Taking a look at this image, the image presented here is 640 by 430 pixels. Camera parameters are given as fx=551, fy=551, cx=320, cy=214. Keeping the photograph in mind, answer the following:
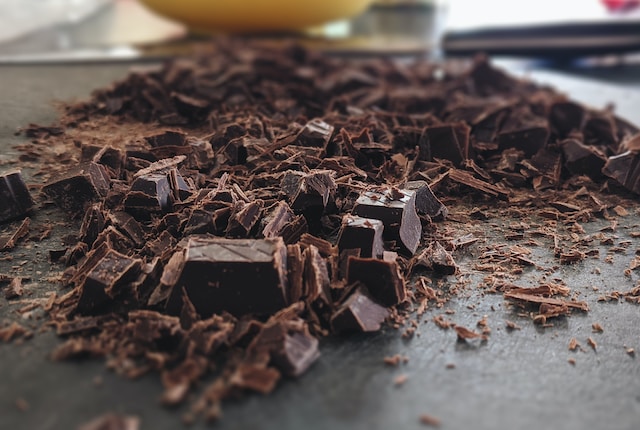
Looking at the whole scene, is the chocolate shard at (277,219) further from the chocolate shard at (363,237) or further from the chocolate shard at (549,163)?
the chocolate shard at (549,163)

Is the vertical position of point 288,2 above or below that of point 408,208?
above

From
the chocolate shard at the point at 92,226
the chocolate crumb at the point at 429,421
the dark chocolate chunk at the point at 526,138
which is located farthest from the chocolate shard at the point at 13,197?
the dark chocolate chunk at the point at 526,138

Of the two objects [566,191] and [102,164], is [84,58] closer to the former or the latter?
[102,164]

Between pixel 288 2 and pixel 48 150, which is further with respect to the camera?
pixel 288 2

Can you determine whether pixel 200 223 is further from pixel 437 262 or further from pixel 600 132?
pixel 600 132

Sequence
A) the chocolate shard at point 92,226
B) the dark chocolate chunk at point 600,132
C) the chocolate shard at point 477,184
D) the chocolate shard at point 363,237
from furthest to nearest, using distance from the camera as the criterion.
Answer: the dark chocolate chunk at point 600,132
the chocolate shard at point 477,184
the chocolate shard at point 92,226
the chocolate shard at point 363,237

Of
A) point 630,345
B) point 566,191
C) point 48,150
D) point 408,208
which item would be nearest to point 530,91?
point 566,191

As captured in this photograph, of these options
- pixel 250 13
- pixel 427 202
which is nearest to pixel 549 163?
pixel 427 202
